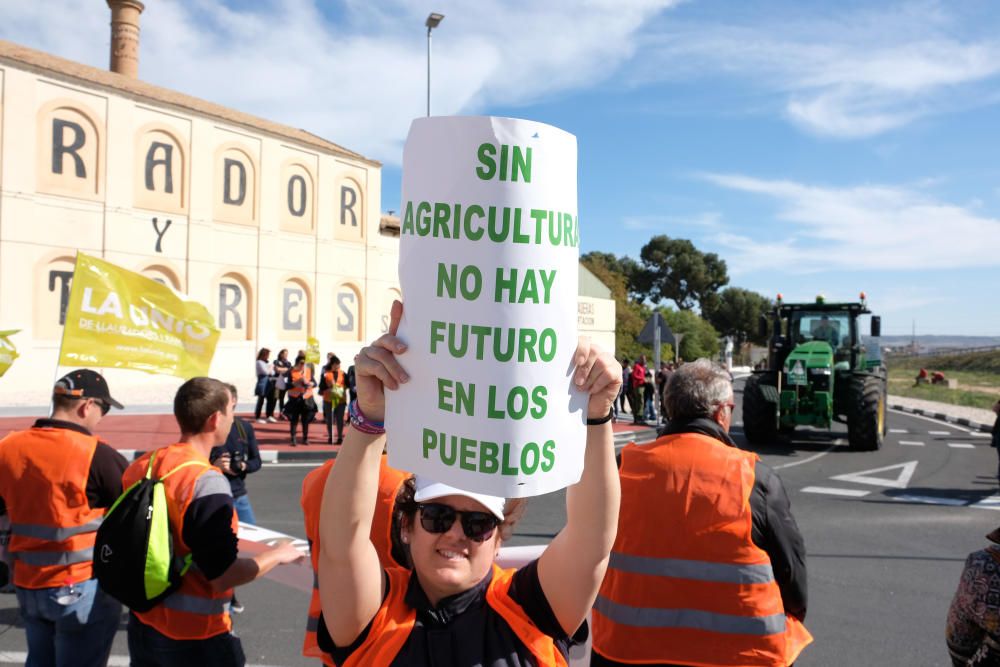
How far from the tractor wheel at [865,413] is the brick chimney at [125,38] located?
26.2 m

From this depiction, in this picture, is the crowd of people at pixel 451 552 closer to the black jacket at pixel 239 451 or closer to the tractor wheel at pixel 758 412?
the black jacket at pixel 239 451

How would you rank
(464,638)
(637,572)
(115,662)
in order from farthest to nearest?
(115,662) → (637,572) → (464,638)

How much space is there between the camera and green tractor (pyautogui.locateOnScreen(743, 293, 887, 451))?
1326cm

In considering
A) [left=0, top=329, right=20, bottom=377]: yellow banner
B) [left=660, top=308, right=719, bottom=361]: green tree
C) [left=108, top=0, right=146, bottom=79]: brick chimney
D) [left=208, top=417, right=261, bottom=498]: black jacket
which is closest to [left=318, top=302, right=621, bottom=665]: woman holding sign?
[left=208, top=417, right=261, bottom=498]: black jacket

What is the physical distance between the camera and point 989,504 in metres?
9.34

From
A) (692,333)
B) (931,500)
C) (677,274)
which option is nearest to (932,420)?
(931,500)

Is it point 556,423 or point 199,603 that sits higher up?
→ point 556,423

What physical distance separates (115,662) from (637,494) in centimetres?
354

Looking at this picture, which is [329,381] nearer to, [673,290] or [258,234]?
[258,234]

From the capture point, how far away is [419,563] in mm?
1768

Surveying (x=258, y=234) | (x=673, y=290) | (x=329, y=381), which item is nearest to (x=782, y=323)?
(x=329, y=381)

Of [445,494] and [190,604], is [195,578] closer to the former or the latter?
[190,604]

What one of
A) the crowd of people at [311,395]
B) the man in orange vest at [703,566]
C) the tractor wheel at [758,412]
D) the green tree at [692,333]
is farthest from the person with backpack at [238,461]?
the green tree at [692,333]

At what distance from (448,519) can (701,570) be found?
1206 mm
